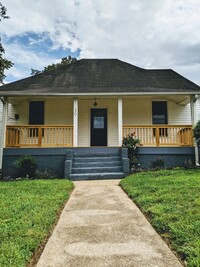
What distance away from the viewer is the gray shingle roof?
11128 mm

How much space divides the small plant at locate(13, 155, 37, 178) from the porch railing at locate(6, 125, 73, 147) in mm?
964

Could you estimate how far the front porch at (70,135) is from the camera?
10.5 m

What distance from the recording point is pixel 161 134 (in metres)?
10.9

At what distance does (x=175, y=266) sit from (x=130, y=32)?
19613 millimetres

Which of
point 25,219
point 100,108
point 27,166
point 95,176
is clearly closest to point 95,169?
point 95,176

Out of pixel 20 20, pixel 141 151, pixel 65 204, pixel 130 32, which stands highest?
pixel 130 32

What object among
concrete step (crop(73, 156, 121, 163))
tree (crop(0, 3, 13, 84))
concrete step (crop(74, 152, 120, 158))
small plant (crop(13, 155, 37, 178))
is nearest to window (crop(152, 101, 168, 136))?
concrete step (crop(74, 152, 120, 158))

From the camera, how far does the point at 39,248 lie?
284cm

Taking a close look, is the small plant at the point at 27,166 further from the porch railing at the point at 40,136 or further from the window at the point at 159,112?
the window at the point at 159,112

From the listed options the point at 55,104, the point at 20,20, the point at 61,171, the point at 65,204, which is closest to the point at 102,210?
the point at 65,204

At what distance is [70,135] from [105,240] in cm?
849

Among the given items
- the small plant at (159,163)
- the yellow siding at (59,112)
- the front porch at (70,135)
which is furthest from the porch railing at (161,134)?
the yellow siding at (59,112)

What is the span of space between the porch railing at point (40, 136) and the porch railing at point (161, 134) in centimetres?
276

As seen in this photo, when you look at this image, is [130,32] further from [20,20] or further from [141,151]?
[141,151]
